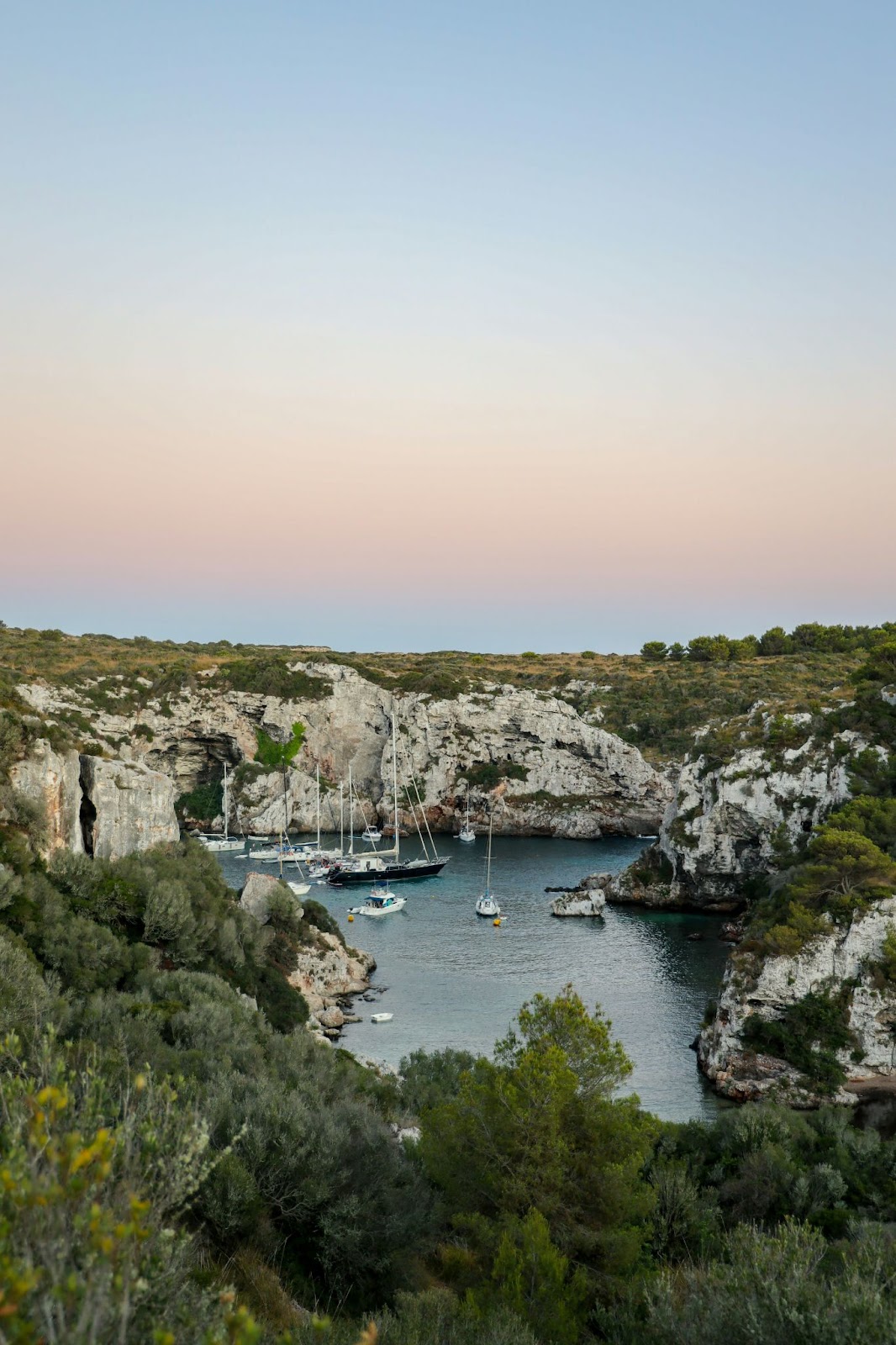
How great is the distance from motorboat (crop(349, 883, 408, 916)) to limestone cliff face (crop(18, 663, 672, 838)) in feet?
76.8

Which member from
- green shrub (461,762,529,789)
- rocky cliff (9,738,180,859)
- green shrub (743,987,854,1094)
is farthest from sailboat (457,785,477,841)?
rocky cliff (9,738,180,859)

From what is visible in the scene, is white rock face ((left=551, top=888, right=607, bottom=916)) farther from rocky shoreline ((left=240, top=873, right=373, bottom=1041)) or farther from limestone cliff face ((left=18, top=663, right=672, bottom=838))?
limestone cliff face ((left=18, top=663, right=672, bottom=838))

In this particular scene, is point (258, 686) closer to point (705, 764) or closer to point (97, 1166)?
point (705, 764)

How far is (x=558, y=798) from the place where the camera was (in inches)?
2995

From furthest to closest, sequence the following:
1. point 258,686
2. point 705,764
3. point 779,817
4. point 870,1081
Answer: point 258,686
point 705,764
point 779,817
point 870,1081

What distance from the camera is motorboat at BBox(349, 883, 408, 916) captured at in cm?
4975

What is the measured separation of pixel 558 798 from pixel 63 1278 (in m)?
73.6

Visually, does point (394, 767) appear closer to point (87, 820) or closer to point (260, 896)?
point (260, 896)

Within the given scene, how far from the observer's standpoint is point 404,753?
260 ft

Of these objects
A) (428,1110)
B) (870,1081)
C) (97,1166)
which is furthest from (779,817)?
(97,1166)

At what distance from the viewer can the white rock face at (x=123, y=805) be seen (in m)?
25.2

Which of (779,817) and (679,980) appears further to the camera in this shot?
(779,817)

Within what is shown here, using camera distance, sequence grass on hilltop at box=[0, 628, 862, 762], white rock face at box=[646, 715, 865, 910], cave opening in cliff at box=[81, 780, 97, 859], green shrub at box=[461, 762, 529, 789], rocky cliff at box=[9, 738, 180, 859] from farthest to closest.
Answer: grass on hilltop at box=[0, 628, 862, 762] → green shrub at box=[461, 762, 529, 789] → white rock face at box=[646, 715, 865, 910] → cave opening in cliff at box=[81, 780, 97, 859] → rocky cliff at box=[9, 738, 180, 859]

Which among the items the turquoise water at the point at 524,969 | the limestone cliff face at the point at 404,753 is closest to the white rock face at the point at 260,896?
the turquoise water at the point at 524,969
